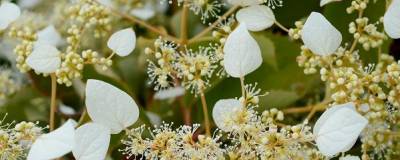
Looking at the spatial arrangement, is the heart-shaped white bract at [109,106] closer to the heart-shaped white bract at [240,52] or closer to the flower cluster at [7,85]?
the heart-shaped white bract at [240,52]

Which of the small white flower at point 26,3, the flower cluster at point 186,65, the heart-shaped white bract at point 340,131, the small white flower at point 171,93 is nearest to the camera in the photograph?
the heart-shaped white bract at point 340,131

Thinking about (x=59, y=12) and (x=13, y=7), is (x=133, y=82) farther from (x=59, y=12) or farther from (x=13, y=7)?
(x=13, y=7)

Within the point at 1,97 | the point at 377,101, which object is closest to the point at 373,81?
the point at 377,101

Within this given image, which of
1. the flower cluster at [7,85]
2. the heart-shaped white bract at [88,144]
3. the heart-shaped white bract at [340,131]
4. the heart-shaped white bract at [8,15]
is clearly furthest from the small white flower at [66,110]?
the heart-shaped white bract at [340,131]

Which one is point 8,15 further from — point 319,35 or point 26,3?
point 26,3

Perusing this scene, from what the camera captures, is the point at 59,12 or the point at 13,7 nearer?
the point at 13,7

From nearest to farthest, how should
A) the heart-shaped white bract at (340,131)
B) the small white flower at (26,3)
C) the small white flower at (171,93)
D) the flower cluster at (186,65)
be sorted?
1. the heart-shaped white bract at (340,131)
2. the flower cluster at (186,65)
3. the small white flower at (171,93)
4. the small white flower at (26,3)
